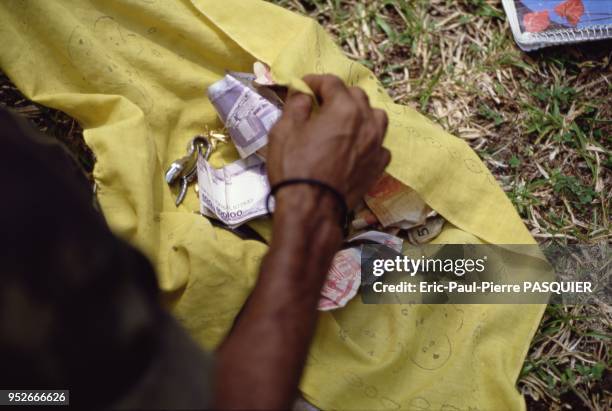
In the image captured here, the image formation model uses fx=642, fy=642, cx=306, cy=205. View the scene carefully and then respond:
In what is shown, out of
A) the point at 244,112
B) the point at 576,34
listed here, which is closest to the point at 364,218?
the point at 244,112

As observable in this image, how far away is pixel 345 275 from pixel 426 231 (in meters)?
0.28

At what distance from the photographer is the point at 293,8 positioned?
2.27m

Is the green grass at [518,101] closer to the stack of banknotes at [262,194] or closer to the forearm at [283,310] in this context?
the stack of banknotes at [262,194]

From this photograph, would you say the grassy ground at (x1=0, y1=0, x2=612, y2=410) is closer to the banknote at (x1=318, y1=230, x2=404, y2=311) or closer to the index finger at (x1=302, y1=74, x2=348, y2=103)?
the banknote at (x1=318, y1=230, x2=404, y2=311)

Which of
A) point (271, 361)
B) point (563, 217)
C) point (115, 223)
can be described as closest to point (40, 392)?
point (271, 361)

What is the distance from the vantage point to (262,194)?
1.64 m

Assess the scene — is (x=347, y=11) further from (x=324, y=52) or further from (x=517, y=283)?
(x=517, y=283)

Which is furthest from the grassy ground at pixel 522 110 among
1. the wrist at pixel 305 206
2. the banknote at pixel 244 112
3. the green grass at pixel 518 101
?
the wrist at pixel 305 206

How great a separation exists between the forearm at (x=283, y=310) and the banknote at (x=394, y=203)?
0.49 m

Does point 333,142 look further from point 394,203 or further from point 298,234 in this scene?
point 394,203

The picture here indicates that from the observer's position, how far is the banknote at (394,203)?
5.63ft

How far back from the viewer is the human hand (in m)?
1.25

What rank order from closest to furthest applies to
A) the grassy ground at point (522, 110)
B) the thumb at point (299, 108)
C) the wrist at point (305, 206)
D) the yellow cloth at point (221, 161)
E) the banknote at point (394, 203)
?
the wrist at point (305, 206) → the thumb at point (299, 108) → the yellow cloth at point (221, 161) → the banknote at point (394, 203) → the grassy ground at point (522, 110)

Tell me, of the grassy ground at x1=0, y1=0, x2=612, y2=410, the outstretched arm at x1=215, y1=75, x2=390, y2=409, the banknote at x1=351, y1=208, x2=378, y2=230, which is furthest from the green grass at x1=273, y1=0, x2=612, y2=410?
the outstretched arm at x1=215, y1=75, x2=390, y2=409
